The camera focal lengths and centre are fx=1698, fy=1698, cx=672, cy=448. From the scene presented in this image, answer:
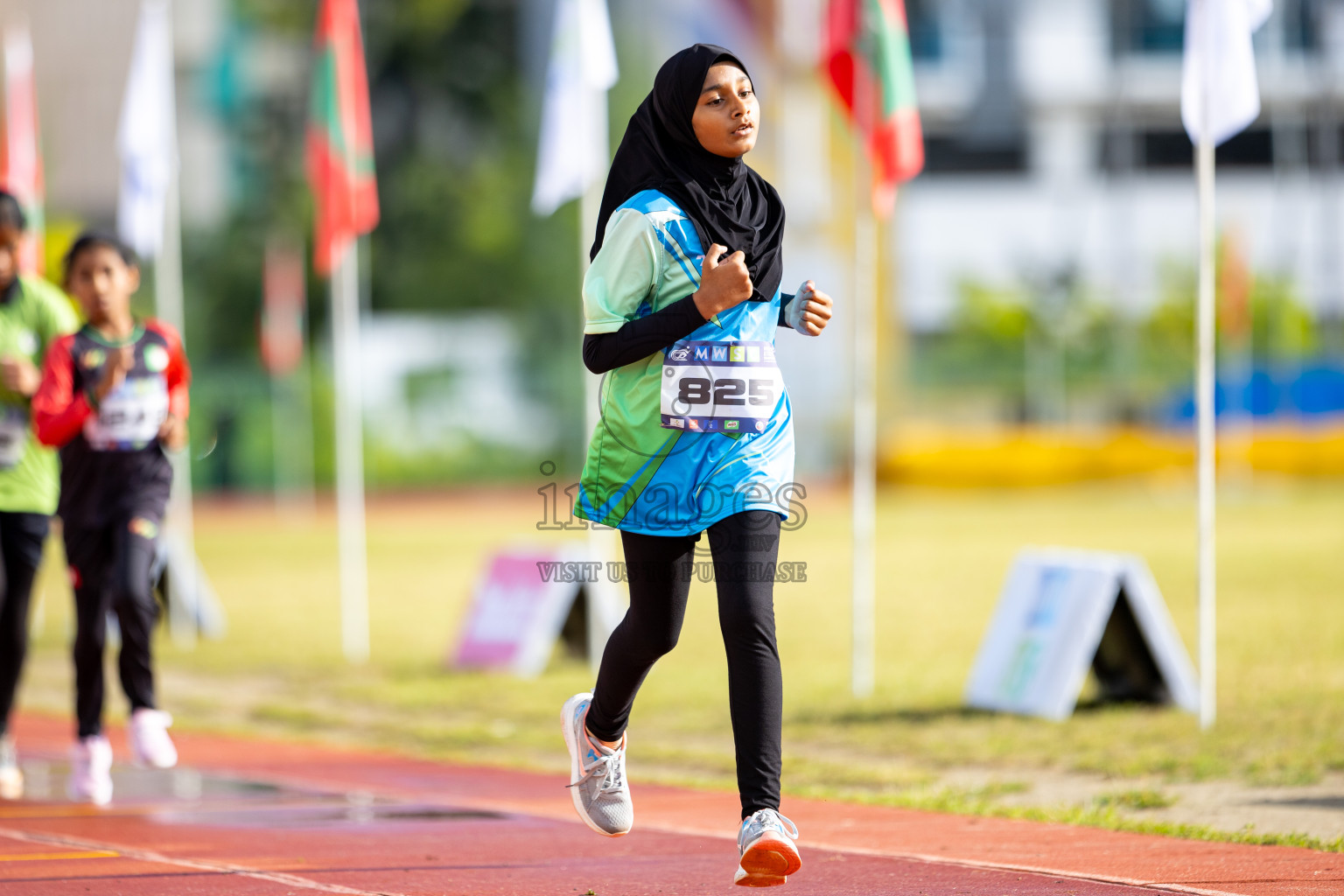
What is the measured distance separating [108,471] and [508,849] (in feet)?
6.85

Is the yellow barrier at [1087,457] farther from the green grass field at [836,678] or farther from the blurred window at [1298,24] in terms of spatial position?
the blurred window at [1298,24]

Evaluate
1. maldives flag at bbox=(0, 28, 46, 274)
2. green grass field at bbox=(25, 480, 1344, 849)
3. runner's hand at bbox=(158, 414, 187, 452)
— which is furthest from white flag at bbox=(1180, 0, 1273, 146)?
maldives flag at bbox=(0, 28, 46, 274)

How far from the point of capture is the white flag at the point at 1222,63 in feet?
24.1

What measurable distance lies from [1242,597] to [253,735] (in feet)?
25.6

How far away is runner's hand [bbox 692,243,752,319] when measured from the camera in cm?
417

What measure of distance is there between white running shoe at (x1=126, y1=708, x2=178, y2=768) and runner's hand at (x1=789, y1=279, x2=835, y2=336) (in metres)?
3.02

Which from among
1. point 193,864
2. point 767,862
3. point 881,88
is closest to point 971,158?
point 881,88

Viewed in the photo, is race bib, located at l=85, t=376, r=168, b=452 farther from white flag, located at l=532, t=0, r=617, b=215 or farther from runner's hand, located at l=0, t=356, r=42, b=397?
white flag, located at l=532, t=0, r=617, b=215

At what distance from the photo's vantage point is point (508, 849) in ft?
17.1

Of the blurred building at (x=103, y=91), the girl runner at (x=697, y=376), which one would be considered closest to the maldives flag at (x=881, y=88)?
the girl runner at (x=697, y=376)

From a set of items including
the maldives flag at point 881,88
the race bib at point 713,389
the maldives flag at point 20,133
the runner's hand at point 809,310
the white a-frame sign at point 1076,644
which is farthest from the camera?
the maldives flag at point 20,133

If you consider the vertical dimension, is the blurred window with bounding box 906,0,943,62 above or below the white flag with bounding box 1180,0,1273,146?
above

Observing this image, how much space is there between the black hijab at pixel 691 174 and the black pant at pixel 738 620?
647 mm

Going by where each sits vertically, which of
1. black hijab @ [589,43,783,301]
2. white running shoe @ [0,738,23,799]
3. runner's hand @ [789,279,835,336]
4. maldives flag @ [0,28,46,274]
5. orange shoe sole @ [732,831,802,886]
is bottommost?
white running shoe @ [0,738,23,799]
